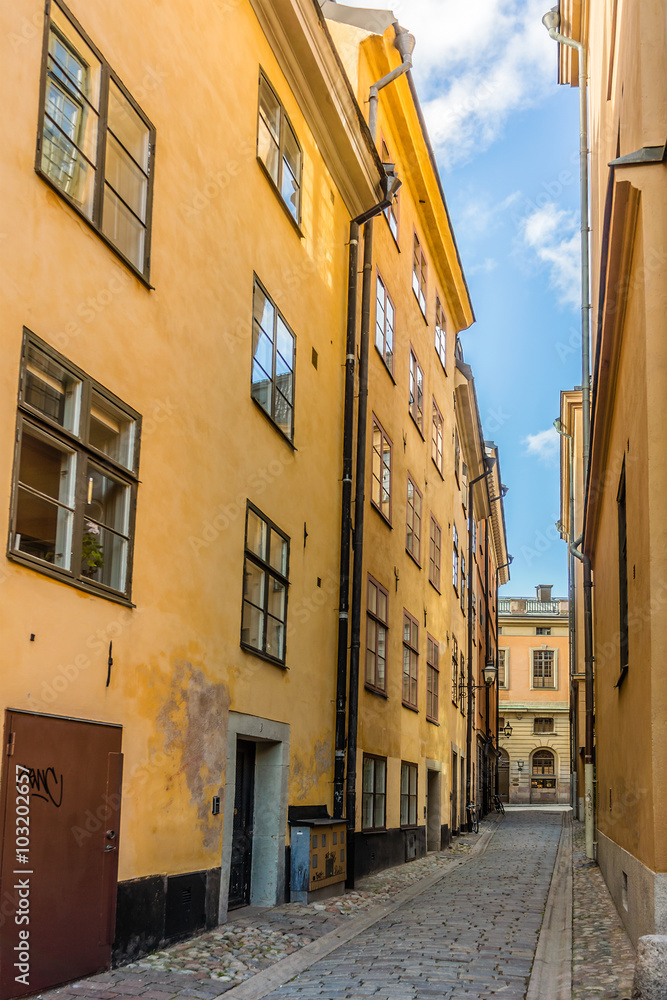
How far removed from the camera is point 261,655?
10984mm

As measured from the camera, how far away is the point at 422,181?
2133 centimetres

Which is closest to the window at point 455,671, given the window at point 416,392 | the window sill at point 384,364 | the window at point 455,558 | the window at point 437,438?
the window at point 455,558

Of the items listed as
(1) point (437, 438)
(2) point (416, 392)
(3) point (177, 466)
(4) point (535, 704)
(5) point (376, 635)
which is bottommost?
(4) point (535, 704)

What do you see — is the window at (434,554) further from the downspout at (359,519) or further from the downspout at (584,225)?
the downspout at (359,519)

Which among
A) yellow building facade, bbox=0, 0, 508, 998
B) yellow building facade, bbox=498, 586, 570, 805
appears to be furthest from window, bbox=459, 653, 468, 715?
yellow building facade, bbox=498, 586, 570, 805

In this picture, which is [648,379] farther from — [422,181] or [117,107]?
[422,181]

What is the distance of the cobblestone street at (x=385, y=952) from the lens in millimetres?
7086

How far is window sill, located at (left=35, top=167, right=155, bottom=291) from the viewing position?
697cm

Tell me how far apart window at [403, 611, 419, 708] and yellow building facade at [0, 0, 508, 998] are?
2.08 meters

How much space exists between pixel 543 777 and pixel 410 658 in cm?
4249

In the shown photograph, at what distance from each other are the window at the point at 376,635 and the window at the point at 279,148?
6050 mm

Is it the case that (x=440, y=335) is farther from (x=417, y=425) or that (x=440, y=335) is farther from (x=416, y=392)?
(x=417, y=425)

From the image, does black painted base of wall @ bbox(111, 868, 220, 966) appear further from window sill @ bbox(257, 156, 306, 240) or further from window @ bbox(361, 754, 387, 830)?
window sill @ bbox(257, 156, 306, 240)

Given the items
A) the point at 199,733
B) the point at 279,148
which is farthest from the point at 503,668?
the point at 199,733
